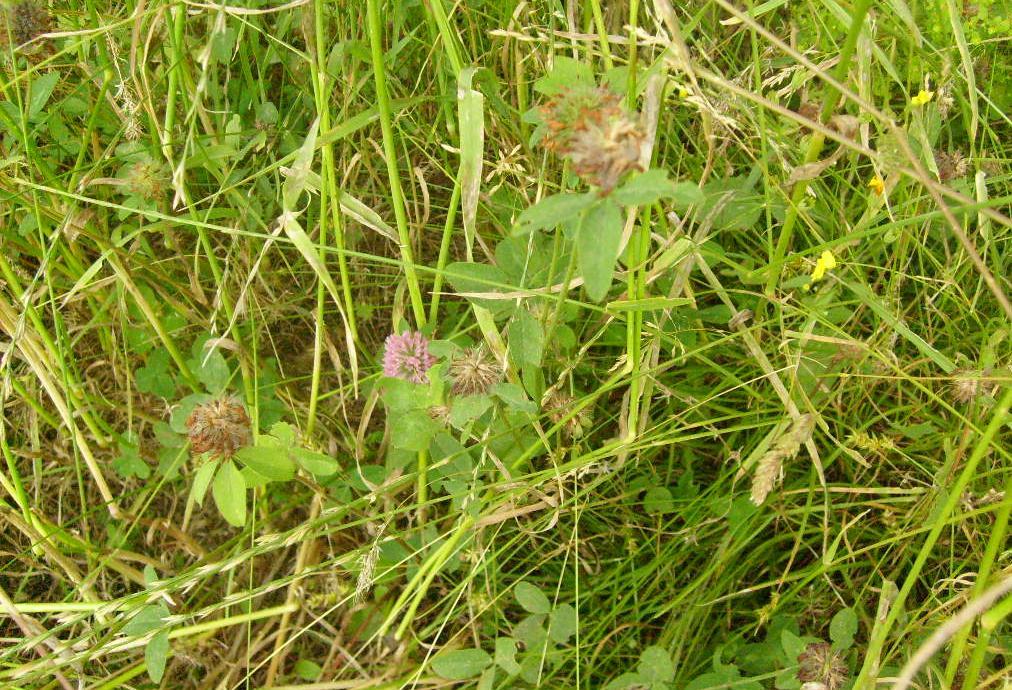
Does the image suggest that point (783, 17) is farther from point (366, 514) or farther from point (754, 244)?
point (366, 514)

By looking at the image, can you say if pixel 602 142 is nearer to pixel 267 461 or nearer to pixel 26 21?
pixel 267 461

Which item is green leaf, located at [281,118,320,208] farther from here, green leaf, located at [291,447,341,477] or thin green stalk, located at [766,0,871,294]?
thin green stalk, located at [766,0,871,294]

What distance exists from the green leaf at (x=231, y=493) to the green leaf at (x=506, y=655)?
1.50ft

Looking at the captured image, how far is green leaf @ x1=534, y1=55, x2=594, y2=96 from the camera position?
3.34 ft

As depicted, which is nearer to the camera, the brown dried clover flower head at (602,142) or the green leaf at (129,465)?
the brown dried clover flower head at (602,142)

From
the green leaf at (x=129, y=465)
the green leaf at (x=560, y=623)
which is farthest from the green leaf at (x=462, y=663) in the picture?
the green leaf at (x=129, y=465)

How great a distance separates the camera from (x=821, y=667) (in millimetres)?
1240

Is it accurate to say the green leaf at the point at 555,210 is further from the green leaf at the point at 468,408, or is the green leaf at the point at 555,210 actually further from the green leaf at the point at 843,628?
the green leaf at the point at 843,628

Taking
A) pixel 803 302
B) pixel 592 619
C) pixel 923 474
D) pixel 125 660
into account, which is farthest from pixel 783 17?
pixel 125 660

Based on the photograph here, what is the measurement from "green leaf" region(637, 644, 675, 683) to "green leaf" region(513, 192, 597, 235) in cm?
79

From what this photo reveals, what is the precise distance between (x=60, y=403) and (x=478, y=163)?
0.99 metres

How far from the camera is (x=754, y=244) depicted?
1674 mm

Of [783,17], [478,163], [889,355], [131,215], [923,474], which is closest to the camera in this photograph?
[478,163]

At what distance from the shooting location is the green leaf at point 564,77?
1.02 m
